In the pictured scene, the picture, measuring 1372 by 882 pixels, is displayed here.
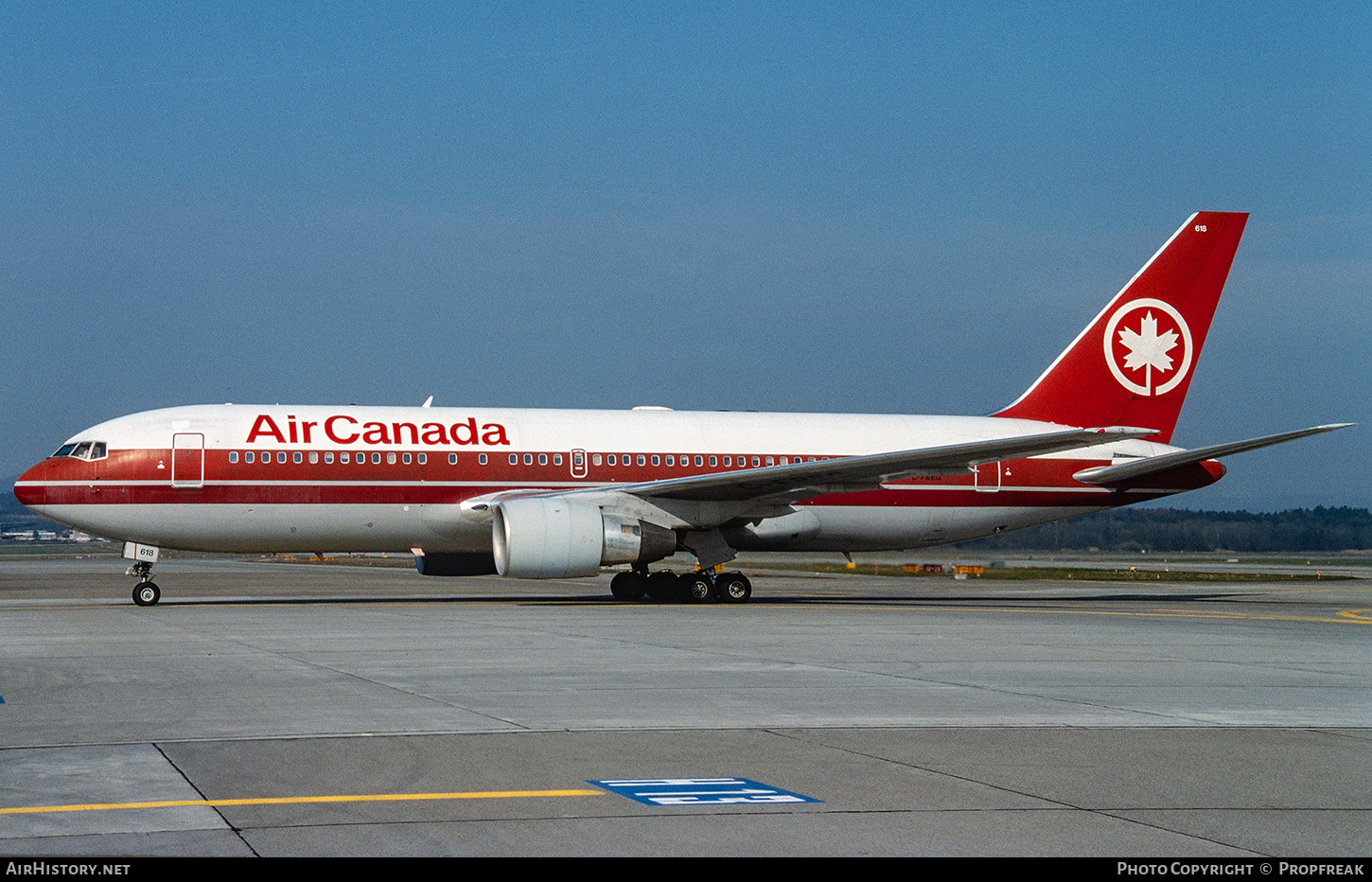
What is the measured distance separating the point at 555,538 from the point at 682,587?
12.0ft

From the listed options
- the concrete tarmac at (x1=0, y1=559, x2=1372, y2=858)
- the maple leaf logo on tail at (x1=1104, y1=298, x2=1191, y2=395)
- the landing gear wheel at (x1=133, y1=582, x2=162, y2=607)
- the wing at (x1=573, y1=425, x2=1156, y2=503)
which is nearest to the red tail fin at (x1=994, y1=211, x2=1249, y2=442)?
the maple leaf logo on tail at (x1=1104, y1=298, x2=1191, y2=395)

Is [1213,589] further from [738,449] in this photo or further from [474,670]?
[474,670]

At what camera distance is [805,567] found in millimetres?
53688

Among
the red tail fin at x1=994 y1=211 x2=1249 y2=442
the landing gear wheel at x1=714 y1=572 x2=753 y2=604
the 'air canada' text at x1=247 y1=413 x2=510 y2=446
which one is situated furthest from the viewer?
the red tail fin at x1=994 y1=211 x2=1249 y2=442

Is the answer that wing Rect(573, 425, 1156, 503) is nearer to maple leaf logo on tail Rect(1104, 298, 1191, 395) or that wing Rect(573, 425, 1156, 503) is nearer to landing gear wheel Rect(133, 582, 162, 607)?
maple leaf logo on tail Rect(1104, 298, 1191, 395)

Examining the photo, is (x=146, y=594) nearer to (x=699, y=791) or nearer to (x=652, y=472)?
(x=652, y=472)

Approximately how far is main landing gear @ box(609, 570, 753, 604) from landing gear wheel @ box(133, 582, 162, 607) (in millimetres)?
7733

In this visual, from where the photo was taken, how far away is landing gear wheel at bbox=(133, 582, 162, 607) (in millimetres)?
22609

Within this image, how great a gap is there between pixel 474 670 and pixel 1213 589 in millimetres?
Result: 25951

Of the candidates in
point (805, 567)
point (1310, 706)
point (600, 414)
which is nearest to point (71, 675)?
point (1310, 706)

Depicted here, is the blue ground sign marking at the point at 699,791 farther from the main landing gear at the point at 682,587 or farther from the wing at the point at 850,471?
the main landing gear at the point at 682,587

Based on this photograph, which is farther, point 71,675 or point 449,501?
point 449,501

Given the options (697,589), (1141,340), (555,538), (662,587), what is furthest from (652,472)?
(1141,340)

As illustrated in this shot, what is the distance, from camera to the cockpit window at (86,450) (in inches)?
882
